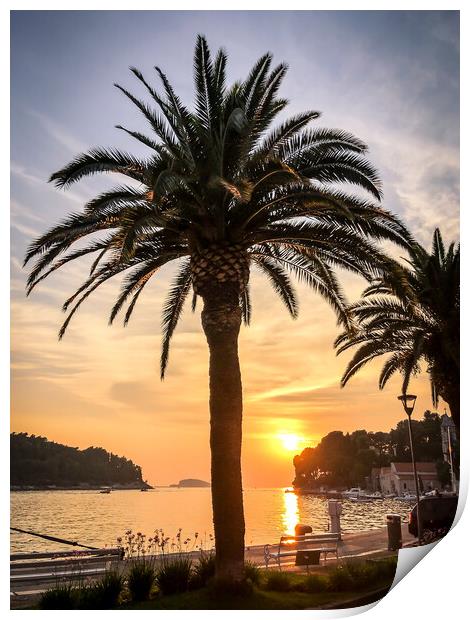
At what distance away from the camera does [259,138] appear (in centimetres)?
985

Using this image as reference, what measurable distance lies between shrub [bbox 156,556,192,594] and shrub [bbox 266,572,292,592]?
1192mm

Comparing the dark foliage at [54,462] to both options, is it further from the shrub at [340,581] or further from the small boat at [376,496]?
the small boat at [376,496]

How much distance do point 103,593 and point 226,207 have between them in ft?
18.7

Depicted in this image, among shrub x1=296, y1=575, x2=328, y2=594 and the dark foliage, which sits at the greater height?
the dark foliage

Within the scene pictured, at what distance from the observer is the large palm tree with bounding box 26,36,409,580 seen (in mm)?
9352

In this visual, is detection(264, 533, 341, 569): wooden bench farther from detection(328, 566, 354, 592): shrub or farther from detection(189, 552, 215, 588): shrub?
detection(189, 552, 215, 588): shrub

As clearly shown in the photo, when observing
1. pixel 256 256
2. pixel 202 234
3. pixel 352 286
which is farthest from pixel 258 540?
pixel 202 234

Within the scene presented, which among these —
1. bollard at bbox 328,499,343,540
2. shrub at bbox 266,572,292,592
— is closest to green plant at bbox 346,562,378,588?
shrub at bbox 266,572,292,592

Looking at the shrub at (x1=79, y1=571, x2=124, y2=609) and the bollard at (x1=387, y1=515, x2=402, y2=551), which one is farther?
the bollard at (x1=387, y1=515, x2=402, y2=551)

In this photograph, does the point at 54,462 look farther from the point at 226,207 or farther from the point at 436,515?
the point at 226,207

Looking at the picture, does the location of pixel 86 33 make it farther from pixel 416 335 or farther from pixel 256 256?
pixel 416 335

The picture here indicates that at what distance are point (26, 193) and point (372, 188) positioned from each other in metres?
5.76

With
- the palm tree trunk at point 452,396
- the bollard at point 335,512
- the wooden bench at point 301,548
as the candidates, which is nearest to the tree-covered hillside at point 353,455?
the bollard at point 335,512

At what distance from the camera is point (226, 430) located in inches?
377
